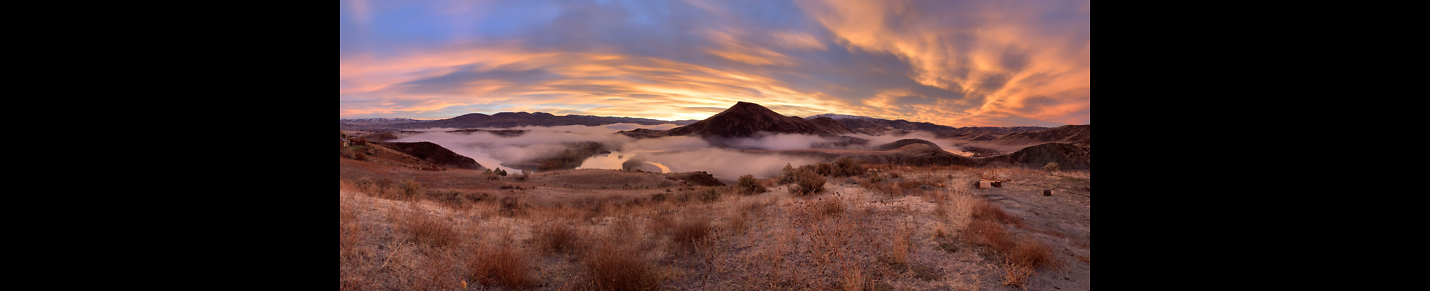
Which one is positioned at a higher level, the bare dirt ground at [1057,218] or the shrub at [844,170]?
the shrub at [844,170]

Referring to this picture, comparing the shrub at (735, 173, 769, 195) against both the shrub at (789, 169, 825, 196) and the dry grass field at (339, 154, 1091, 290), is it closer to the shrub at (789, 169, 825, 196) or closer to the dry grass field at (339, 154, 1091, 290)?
the shrub at (789, 169, 825, 196)

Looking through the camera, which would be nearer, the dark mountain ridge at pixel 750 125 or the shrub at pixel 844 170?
the shrub at pixel 844 170

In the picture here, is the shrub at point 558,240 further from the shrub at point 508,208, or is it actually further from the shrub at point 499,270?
the shrub at point 508,208

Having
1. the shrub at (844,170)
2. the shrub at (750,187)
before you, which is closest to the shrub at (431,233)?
the shrub at (750,187)

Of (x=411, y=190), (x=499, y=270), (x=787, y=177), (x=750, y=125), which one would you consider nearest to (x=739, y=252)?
(x=499, y=270)

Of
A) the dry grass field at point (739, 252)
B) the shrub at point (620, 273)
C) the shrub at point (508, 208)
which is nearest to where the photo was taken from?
the shrub at point (620, 273)

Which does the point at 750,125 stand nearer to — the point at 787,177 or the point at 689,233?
the point at 787,177

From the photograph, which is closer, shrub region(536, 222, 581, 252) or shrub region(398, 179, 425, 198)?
shrub region(536, 222, 581, 252)

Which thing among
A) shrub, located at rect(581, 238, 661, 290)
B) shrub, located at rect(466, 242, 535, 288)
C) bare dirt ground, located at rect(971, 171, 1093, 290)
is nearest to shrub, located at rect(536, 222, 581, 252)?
shrub, located at rect(466, 242, 535, 288)
